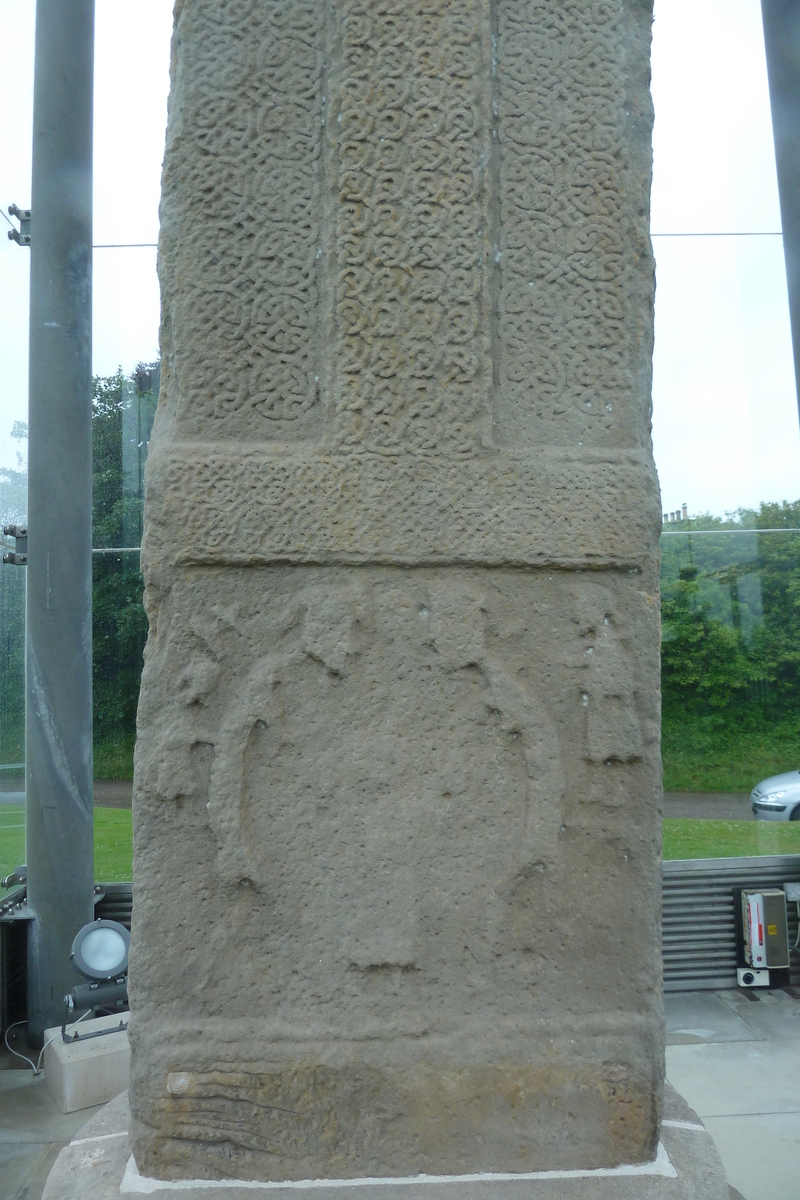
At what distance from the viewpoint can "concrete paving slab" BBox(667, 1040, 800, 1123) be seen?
3.57 metres

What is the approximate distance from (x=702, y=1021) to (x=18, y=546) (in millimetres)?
4095

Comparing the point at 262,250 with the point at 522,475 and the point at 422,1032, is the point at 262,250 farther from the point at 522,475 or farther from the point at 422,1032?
the point at 422,1032

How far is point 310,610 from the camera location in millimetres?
1608

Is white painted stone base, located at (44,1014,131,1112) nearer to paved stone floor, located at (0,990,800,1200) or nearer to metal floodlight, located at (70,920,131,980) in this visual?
paved stone floor, located at (0,990,800,1200)

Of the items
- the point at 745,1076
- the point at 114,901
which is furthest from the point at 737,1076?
the point at 114,901

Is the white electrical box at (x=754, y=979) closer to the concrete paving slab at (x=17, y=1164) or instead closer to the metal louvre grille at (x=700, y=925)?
the metal louvre grille at (x=700, y=925)

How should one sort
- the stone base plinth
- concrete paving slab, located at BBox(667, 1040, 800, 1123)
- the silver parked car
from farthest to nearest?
the silver parked car, concrete paving slab, located at BBox(667, 1040, 800, 1123), the stone base plinth

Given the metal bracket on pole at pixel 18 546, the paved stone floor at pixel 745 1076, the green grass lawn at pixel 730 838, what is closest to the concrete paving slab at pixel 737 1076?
the paved stone floor at pixel 745 1076

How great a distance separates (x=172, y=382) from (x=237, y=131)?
47 centimetres

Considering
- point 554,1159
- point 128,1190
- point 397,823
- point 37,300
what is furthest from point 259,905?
point 37,300

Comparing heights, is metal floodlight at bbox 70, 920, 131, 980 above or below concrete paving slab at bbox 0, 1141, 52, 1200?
above

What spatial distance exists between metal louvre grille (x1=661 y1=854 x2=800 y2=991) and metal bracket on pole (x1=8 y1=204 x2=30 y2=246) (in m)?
4.67

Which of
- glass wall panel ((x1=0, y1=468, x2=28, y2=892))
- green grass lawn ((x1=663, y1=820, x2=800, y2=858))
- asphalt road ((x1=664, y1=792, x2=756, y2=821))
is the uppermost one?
glass wall panel ((x1=0, y1=468, x2=28, y2=892))

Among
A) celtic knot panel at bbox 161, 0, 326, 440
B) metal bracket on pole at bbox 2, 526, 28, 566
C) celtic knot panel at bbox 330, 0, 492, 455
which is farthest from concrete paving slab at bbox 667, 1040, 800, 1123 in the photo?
metal bracket on pole at bbox 2, 526, 28, 566
